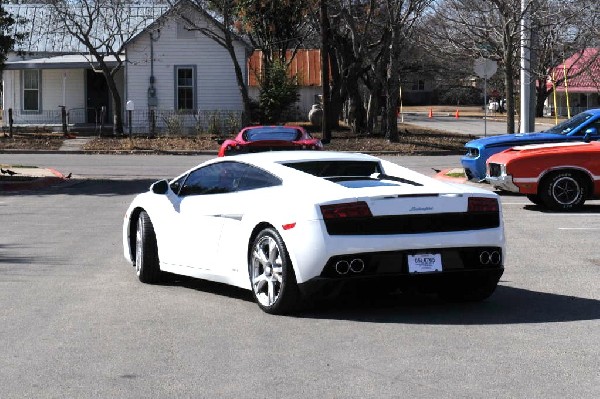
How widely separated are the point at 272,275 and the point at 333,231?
30.0 inches

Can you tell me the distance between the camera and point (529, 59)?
1115 inches

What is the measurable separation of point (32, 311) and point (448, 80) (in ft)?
246

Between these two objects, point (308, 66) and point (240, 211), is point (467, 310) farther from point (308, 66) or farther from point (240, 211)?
point (308, 66)

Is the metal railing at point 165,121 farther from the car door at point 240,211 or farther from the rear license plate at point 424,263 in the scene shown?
the rear license plate at point 424,263

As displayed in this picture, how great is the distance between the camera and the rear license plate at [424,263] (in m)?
8.43

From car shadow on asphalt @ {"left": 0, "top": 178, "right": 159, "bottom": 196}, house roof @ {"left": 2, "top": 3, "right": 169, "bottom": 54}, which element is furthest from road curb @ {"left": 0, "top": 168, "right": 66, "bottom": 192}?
house roof @ {"left": 2, "top": 3, "right": 169, "bottom": 54}

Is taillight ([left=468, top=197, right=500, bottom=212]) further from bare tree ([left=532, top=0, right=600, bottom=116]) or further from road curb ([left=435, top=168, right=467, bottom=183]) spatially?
bare tree ([left=532, top=0, right=600, bottom=116])

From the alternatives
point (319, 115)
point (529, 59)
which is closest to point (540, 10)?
point (529, 59)

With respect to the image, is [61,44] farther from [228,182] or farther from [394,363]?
[394,363]

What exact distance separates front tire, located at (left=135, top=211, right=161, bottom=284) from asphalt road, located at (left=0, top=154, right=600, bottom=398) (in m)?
0.21

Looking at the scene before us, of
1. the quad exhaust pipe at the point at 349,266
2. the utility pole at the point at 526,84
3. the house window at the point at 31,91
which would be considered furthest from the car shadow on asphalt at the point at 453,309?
the house window at the point at 31,91

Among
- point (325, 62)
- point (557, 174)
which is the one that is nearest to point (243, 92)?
point (325, 62)

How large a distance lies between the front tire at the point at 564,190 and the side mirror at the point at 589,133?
7.88 feet

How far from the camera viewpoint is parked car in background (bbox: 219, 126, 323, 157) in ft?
74.4
